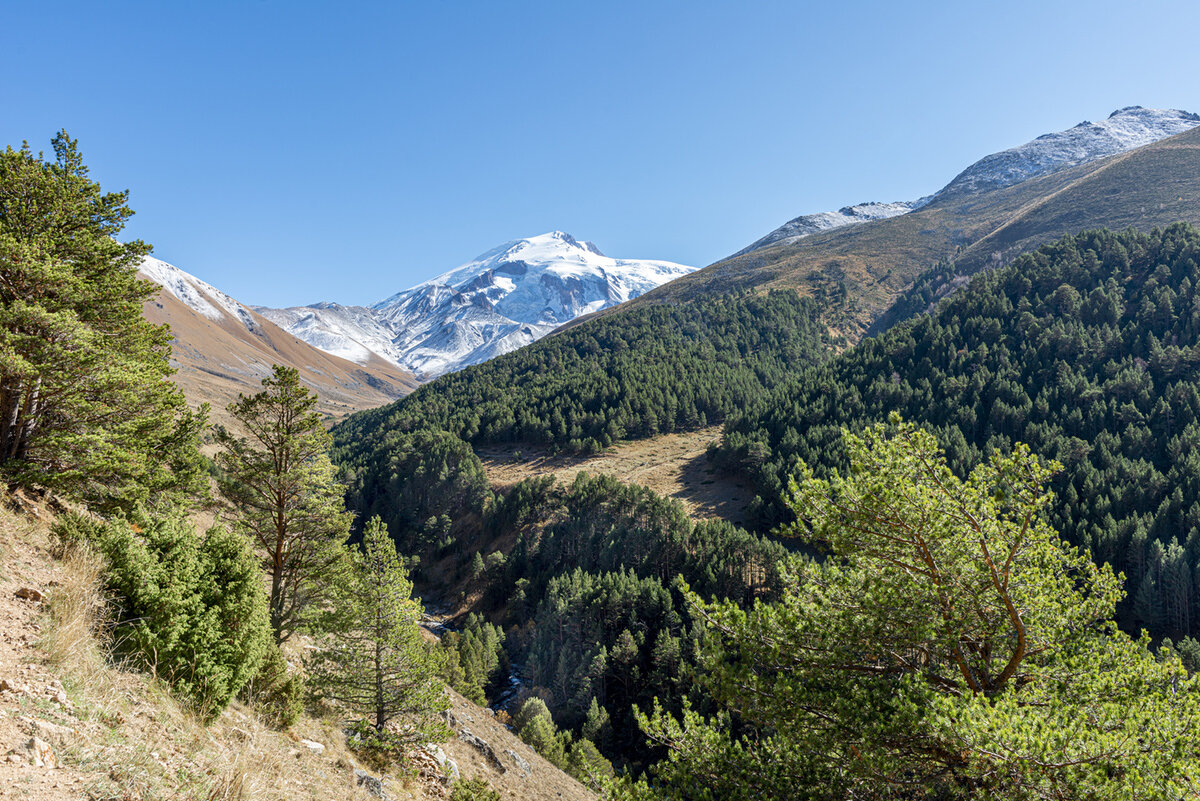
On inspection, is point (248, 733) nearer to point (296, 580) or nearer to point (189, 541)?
point (189, 541)

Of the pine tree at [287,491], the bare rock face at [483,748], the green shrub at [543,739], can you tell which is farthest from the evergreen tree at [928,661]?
the green shrub at [543,739]

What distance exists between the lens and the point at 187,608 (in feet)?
33.2

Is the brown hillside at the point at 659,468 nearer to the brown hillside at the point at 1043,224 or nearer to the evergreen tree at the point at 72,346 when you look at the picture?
the evergreen tree at the point at 72,346

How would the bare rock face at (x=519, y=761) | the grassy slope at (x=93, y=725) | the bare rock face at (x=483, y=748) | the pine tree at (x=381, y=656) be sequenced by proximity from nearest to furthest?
the grassy slope at (x=93, y=725), the pine tree at (x=381, y=656), the bare rock face at (x=483, y=748), the bare rock face at (x=519, y=761)

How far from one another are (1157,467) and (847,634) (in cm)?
8331

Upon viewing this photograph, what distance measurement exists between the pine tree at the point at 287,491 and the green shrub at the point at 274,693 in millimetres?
3361

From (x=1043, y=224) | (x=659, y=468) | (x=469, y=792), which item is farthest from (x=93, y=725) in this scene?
(x=1043, y=224)

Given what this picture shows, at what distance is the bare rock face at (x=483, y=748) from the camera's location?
24.7 m

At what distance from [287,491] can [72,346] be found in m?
7.35

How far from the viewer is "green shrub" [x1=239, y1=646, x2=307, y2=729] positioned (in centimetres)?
1288

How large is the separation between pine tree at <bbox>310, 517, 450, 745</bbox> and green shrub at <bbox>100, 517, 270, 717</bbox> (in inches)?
242

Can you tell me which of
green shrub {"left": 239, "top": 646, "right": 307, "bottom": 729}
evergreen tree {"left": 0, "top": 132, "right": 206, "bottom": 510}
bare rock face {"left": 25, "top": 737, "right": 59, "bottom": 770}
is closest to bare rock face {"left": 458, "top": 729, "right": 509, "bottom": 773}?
green shrub {"left": 239, "top": 646, "right": 307, "bottom": 729}

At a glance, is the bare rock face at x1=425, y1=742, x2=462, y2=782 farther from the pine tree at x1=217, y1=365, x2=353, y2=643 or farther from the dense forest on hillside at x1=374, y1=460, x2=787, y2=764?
the dense forest on hillside at x1=374, y1=460, x2=787, y2=764

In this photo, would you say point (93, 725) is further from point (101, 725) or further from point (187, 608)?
point (187, 608)
